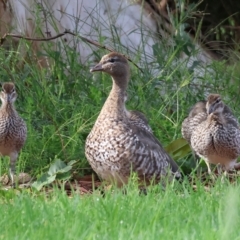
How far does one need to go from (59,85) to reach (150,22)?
2.98m


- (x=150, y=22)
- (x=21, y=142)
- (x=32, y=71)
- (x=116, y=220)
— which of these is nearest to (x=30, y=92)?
(x=32, y=71)

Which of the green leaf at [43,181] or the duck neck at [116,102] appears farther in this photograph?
the duck neck at [116,102]

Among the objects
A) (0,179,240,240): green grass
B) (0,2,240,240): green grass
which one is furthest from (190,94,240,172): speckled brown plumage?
(0,179,240,240): green grass

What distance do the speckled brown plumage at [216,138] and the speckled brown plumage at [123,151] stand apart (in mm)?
796

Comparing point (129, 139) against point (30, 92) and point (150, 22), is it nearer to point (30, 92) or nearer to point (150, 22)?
point (30, 92)

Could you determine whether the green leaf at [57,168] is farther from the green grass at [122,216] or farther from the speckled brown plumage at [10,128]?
the green grass at [122,216]

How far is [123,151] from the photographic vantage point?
8188mm

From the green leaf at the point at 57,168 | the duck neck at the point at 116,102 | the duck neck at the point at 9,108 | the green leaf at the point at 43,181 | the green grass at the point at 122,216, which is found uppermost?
the duck neck at the point at 116,102

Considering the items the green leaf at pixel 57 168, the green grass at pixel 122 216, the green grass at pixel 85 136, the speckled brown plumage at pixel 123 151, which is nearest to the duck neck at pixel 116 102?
the speckled brown plumage at pixel 123 151

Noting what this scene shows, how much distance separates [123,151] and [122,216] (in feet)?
7.80

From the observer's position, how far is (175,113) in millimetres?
10500

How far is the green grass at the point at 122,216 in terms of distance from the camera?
208 inches

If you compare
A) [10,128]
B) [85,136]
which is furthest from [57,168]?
[85,136]

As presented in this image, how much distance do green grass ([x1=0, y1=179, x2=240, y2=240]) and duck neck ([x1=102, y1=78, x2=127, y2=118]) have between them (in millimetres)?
1887
